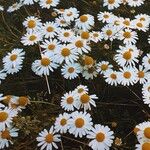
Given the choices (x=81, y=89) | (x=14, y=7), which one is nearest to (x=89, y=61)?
(x=81, y=89)

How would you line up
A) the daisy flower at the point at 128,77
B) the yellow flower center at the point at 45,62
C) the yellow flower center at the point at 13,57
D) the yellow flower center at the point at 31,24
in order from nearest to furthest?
the daisy flower at the point at 128,77 → the yellow flower center at the point at 45,62 → the yellow flower center at the point at 13,57 → the yellow flower center at the point at 31,24

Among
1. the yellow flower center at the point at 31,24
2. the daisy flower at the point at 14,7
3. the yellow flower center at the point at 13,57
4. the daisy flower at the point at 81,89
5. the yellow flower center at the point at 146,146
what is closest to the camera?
the yellow flower center at the point at 146,146

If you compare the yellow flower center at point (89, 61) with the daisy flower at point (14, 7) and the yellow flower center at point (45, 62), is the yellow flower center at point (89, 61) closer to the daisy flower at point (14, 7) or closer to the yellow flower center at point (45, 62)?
the yellow flower center at point (45, 62)

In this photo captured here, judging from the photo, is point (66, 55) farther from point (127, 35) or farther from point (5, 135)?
point (5, 135)

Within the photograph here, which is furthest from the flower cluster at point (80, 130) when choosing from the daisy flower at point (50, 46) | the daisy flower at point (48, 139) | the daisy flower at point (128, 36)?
the daisy flower at point (128, 36)

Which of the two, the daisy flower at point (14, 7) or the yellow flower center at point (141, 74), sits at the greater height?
the daisy flower at point (14, 7)

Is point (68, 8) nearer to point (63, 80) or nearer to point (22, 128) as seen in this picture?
point (63, 80)

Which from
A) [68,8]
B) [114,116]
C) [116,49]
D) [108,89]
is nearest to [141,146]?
[114,116]

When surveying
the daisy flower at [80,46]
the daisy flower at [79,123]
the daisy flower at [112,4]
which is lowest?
the daisy flower at [79,123]
